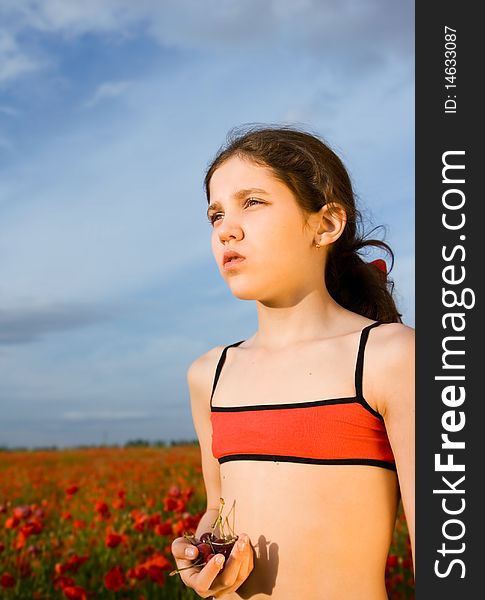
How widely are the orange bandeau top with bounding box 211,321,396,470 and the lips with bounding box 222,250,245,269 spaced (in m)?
0.43

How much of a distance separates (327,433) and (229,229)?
0.67 metres

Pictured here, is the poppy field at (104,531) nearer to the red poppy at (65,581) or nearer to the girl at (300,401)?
the red poppy at (65,581)

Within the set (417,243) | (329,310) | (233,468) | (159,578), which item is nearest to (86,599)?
(159,578)

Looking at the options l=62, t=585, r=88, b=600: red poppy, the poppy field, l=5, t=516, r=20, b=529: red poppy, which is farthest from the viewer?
l=5, t=516, r=20, b=529: red poppy

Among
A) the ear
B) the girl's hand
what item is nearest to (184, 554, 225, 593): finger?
the girl's hand

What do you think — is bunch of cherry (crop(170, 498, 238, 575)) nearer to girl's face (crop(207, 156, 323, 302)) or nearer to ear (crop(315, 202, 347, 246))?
girl's face (crop(207, 156, 323, 302))

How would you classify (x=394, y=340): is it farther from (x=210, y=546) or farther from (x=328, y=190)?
(x=210, y=546)

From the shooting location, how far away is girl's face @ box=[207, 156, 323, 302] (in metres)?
2.65

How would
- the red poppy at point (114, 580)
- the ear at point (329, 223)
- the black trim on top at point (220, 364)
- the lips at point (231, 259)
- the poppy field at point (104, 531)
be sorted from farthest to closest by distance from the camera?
the poppy field at point (104, 531) → the red poppy at point (114, 580) → the black trim on top at point (220, 364) → the ear at point (329, 223) → the lips at point (231, 259)

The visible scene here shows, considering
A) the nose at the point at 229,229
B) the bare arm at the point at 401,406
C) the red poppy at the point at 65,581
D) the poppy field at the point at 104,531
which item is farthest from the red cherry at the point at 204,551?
the red poppy at the point at 65,581

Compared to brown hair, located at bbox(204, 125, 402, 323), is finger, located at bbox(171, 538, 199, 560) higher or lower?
lower

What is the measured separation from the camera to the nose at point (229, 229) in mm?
2654

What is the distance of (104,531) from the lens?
5430 millimetres

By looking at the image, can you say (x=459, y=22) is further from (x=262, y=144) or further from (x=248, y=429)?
(x=248, y=429)
